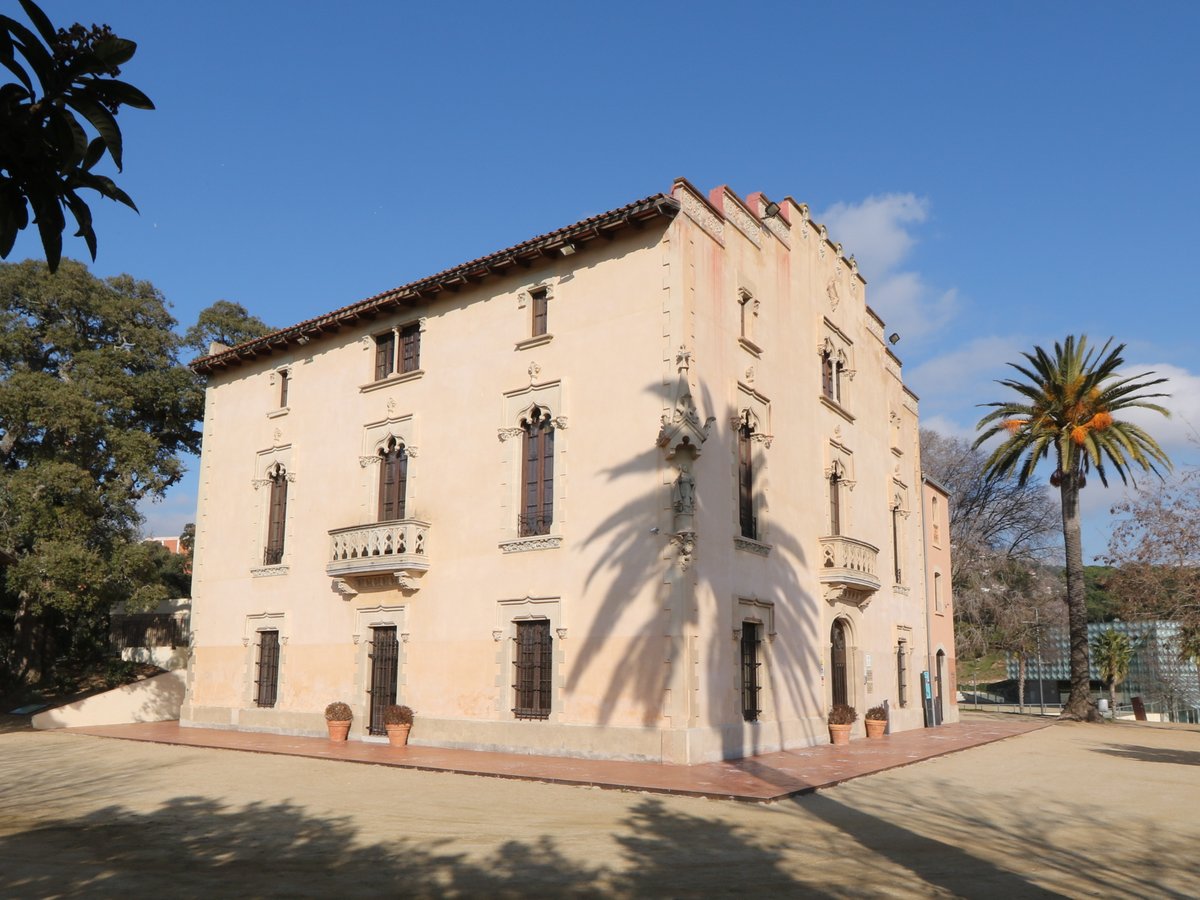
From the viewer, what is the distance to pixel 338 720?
2253 centimetres

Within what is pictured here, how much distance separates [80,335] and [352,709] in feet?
64.4

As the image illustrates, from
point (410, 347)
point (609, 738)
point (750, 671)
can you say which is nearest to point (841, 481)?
point (750, 671)

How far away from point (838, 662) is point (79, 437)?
25504mm

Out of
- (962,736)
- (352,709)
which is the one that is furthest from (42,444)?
(962,736)

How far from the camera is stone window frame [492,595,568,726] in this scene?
756 inches

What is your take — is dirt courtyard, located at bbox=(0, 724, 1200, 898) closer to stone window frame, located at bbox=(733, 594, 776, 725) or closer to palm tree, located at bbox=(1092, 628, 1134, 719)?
stone window frame, located at bbox=(733, 594, 776, 725)

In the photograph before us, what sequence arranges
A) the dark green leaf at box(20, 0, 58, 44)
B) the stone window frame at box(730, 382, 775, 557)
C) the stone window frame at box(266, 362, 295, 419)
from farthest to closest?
1. the stone window frame at box(266, 362, 295, 419)
2. the stone window frame at box(730, 382, 775, 557)
3. the dark green leaf at box(20, 0, 58, 44)

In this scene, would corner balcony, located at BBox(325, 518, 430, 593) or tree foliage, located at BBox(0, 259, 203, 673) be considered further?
tree foliage, located at BBox(0, 259, 203, 673)

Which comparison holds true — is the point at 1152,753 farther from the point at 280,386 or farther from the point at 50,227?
the point at 50,227

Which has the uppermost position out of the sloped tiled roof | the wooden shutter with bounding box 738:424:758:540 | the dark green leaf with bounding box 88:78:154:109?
the sloped tiled roof

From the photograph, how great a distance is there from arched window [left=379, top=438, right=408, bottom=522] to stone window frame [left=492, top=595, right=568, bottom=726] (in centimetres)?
475

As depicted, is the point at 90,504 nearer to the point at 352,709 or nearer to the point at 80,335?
the point at 80,335

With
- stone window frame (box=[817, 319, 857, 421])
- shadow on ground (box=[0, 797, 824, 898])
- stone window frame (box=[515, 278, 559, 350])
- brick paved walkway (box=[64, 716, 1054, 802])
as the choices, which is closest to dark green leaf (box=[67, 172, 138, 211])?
shadow on ground (box=[0, 797, 824, 898])

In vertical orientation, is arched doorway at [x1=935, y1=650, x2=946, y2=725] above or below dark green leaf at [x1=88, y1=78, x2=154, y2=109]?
below
